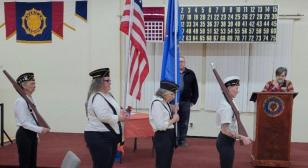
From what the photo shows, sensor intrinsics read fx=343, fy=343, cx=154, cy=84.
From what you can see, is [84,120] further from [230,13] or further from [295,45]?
[295,45]

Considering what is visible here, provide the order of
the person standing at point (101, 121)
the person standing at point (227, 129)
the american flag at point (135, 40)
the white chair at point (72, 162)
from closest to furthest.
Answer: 1. the white chair at point (72, 162)
2. the person standing at point (101, 121)
3. the person standing at point (227, 129)
4. the american flag at point (135, 40)

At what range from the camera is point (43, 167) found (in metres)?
4.62

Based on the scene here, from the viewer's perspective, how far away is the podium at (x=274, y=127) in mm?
4371

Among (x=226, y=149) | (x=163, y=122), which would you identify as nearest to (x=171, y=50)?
(x=163, y=122)

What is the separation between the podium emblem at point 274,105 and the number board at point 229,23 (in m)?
1.65

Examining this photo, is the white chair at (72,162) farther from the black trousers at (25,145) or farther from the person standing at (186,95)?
the person standing at (186,95)

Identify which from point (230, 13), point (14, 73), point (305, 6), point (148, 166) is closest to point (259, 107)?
point (148, 166)

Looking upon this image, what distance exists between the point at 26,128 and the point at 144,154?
2.25 meters

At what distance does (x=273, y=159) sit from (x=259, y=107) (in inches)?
27.6

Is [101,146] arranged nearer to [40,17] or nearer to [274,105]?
[274,105]

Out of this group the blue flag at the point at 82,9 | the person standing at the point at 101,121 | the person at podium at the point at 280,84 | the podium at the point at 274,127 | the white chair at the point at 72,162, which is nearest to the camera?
the white chair at the point at 72,162

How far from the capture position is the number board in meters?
5.67

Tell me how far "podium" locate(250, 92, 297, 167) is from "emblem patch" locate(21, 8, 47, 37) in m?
4.48

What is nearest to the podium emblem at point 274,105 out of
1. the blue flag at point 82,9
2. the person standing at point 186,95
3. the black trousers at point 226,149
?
the black trousers at point 226,149
